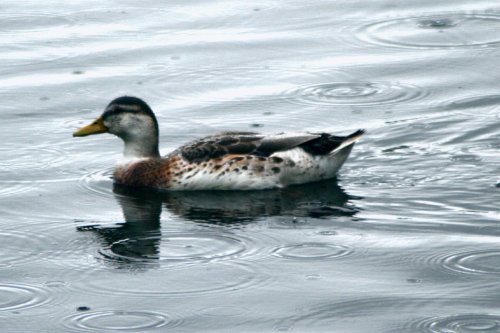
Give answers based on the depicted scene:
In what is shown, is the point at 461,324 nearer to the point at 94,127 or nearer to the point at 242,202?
the point at 242,202

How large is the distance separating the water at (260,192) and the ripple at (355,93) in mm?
34

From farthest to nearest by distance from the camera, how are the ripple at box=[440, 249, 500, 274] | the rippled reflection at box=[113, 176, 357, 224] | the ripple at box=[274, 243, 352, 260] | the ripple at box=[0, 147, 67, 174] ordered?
the ripple at box=[0, 147, 67, 174] → the rippled reflection at box=[113, 176, 357, 224] → the ripple at box=[274, 243, 352, 260] → the ripple at box=[440, 249, 500, 274]

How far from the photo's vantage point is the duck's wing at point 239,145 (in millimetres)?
14719

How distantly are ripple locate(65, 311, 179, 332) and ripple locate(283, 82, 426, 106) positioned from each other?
664 cm

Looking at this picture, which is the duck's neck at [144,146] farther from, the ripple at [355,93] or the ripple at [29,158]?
the ripple at [355,93]

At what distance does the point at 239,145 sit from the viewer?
14.7 meters

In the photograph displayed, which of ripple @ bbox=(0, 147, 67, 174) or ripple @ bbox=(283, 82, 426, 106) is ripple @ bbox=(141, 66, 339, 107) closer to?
ripple @ bbox=(283, 82, 426, 106)

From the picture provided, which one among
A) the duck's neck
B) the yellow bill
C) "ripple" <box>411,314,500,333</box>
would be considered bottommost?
"ripple" <box>411,314,500,333</box>

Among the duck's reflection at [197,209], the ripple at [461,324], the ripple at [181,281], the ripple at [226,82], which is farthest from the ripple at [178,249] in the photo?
the ripple at [226,82]

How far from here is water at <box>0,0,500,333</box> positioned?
427 inches

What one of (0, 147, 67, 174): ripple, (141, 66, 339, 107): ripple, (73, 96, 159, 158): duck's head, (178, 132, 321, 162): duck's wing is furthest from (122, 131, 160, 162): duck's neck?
(141, 66, 339, 107): ripple

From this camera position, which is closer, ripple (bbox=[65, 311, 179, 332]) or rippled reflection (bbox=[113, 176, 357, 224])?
ripple (bbox=[65, 311, 179, 332])

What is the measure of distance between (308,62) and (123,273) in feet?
23.7

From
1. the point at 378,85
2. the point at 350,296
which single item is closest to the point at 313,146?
the point at 378,85
